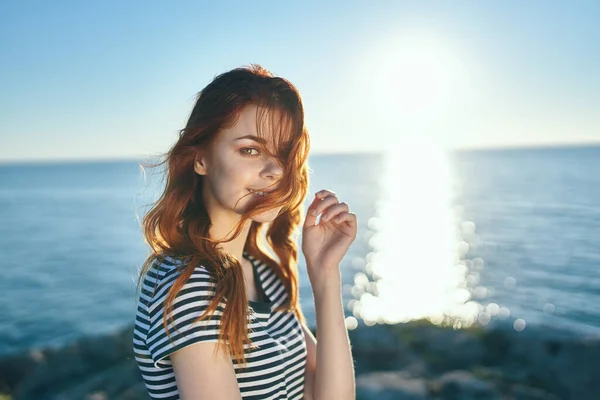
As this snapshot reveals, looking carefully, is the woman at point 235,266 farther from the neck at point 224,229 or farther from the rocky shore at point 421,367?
the rocky shore at point 421,367

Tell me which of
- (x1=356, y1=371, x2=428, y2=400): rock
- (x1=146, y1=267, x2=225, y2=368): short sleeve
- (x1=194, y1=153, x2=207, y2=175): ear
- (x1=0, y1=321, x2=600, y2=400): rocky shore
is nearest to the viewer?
(x1=146, y1=267, x2=225, y2=368): short sleeve

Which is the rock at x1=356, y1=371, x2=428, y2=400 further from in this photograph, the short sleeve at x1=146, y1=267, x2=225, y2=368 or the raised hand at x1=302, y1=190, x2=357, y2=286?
the short sleeve at x1=146, y1=267, x2=225, y2=368

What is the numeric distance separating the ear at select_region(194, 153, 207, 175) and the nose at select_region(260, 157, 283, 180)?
1.12 feet

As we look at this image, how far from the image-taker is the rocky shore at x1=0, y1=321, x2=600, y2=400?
356 inches

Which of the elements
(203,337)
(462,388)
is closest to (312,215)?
(203,337)

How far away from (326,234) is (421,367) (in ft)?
25.4

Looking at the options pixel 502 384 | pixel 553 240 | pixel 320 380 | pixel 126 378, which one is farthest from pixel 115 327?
pixel 553 240

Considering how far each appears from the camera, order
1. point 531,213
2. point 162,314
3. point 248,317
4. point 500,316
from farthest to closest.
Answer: point 531,213 → point 500,316 → point 248,317 → point 162,314

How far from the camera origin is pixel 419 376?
959 centimetres

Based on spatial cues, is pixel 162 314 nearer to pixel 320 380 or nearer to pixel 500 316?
pixel 320 380

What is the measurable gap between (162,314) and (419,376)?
27.4 feet

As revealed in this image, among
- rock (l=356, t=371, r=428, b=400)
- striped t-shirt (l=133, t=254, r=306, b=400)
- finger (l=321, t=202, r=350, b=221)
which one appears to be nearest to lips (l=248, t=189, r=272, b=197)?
finger (l=321, t=202, r=350, b=221)

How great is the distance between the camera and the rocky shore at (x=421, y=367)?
9055mm

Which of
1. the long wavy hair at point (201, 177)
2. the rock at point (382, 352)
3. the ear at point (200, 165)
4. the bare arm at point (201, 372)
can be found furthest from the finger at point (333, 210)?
the rock at point (382, 352)
